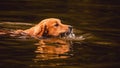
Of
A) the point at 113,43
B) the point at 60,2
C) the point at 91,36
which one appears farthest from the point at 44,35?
the point at 60,2

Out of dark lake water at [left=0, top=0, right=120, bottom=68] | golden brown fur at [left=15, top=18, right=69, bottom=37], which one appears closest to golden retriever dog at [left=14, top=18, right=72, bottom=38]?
golden brown fur at [left=15, top=18, right=69, bottom=37]

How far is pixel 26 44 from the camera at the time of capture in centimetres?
1246

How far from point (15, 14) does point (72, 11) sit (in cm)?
265

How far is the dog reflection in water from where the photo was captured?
35.7 feet

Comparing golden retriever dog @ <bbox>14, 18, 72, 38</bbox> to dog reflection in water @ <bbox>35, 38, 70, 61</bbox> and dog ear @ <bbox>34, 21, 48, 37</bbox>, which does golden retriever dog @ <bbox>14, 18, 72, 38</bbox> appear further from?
dog reflection in water @ <bbox>35, 38, 70, 61</bbox>

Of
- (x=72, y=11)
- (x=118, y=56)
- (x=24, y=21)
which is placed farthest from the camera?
(x=72, y=11)

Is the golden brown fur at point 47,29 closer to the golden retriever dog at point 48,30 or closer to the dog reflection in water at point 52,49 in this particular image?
the golden retriever dog at point 48,30

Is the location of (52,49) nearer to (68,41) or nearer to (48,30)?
(68,41)

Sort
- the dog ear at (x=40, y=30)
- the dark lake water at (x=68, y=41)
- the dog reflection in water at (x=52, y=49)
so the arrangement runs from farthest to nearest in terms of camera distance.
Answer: the dog ear at (x=40, y=30) → the dog reflection in water at (x=52, y=49) → the dark lake water at (x=68, y=41)

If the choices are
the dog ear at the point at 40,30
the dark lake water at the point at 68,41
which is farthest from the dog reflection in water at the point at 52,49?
the dog ear at the point at 40,30

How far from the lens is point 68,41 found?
13.3 metres

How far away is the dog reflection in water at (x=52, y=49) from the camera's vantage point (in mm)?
10879

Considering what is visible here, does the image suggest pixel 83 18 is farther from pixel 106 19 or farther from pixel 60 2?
pixel 60 2

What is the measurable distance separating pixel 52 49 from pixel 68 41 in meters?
1.63
